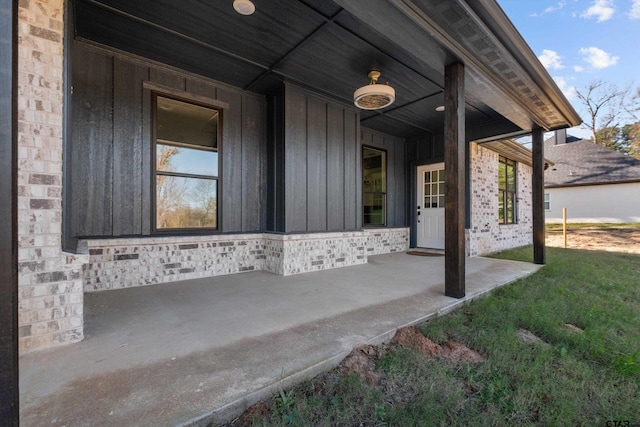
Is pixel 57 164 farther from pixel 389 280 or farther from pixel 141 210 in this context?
pixel 389 280

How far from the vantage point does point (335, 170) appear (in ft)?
16.2

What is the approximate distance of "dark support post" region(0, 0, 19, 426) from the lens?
33.5 inches

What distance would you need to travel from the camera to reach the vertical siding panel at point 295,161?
13.9ft

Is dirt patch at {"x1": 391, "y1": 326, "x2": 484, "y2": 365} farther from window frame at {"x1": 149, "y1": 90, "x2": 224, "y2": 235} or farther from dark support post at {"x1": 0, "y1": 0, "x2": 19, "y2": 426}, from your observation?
window frame at {"x1": 149, "y1": 90, "x2": 224, "y2": 235}

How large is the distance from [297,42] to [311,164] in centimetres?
179

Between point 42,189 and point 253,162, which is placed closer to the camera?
point 42,189

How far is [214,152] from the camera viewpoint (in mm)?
4168

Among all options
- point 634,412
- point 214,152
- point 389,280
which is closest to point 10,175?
point 634,412

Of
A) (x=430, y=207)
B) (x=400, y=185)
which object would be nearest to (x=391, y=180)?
(x=400, y=185)

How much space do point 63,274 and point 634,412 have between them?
3.46m

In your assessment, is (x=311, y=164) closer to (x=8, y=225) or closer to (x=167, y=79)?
(x=167, y=79)

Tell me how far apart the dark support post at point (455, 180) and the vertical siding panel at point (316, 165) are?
2.11 m

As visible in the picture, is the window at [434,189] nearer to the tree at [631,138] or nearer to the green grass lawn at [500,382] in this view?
the green grass lawn at [500,382]

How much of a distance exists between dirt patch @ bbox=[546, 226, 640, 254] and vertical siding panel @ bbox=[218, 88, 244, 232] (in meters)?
9.90
